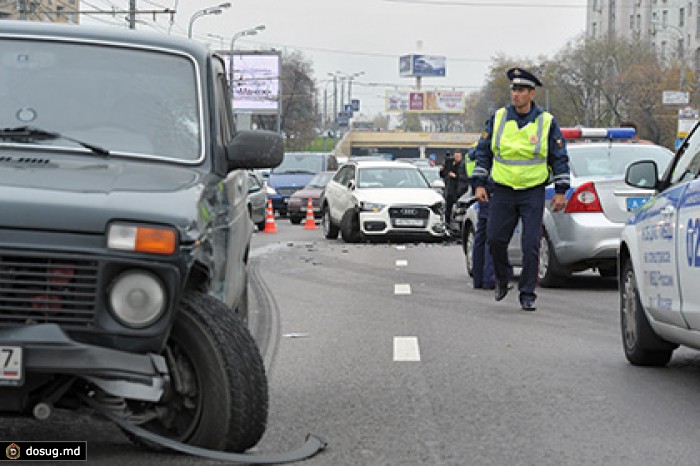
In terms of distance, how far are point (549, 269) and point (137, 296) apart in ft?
32.8

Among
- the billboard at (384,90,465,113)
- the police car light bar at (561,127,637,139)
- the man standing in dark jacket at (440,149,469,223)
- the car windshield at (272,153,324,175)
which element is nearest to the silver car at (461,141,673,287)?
the police car light bar at (561,127,637,139)

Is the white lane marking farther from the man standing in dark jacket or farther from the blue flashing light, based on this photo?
the man standing in dark jacket

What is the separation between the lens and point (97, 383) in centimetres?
504

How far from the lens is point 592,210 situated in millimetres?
14273

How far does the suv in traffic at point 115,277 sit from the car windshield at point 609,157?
8.68 meters

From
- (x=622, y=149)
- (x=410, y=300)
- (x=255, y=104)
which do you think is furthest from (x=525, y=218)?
(x=255, y=104)

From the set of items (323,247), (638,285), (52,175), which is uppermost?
(52,175)

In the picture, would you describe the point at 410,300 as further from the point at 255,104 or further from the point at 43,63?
the point at 255,104

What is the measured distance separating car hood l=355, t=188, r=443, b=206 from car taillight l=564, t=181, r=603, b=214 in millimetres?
10537

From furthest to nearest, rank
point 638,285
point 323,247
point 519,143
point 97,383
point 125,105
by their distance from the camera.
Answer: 1. point 323,247
2. point 519,143
3. point 638,285
4. point 125,105
5. point 97,383

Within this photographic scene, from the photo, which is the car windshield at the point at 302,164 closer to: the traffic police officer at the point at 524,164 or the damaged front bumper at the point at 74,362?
the traffic police officer at the point at 524,164

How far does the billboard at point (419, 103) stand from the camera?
632ft

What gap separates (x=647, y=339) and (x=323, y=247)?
15194mm

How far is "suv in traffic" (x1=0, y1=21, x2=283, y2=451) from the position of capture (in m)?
4.98
